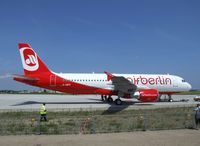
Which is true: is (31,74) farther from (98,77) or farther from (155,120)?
(155,120)

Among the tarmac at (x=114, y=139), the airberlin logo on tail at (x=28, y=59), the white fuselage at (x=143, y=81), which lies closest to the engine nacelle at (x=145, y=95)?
the white fuselage at (x=143, y=81)

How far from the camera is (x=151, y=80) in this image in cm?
3800

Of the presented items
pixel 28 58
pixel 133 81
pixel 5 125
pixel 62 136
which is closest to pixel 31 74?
pixel 28 58

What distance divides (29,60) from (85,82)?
752 cm

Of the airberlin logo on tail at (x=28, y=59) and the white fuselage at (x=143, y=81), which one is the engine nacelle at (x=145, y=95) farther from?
the airberlin logo on tail at (x=28, y=59)

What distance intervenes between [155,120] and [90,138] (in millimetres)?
6524

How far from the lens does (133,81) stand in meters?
37.2

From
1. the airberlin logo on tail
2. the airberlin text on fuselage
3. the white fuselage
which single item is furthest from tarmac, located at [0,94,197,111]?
the airberlin logo on tail

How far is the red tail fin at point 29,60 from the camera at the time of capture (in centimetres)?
3450

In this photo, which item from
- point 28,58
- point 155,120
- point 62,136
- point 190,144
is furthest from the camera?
point 28,58

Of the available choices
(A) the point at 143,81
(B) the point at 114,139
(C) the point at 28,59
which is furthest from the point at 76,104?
(B) the point at 114,139

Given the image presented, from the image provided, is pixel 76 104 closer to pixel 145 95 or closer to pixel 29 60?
pixel 29 60

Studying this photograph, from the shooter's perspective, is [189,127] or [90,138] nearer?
[90,138]

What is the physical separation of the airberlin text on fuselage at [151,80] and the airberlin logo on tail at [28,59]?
12.4 m
